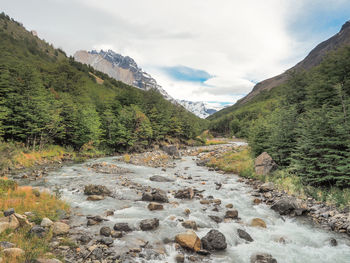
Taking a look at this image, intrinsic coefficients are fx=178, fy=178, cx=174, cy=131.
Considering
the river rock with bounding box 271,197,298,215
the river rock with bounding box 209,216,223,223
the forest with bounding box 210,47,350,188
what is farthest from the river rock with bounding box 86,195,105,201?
the forest with bounding box 210,47,350,188

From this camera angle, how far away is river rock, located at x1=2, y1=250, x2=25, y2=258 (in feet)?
17.8

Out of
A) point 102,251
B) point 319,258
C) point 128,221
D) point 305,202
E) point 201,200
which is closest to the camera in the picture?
point 102,251

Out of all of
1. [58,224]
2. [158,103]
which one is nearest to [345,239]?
[58,224]

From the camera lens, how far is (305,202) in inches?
498

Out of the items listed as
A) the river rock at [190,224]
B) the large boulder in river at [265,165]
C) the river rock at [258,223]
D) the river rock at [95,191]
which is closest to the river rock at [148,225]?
the river rock at [190,224]

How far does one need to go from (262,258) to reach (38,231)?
9414 millimetres

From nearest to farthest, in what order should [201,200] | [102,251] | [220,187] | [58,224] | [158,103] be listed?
[102,251], [58,224], [201,200], [220,187], [158,103]

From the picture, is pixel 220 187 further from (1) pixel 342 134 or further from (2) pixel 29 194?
(2) pixel 29 194

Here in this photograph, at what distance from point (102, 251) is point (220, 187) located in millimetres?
12749

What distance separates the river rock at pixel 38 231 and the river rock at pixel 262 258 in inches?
342

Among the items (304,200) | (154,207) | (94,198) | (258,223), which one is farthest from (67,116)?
(304,200)

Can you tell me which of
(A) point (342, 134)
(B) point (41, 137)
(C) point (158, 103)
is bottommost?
(B) point (41, 137)

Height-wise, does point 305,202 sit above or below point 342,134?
below

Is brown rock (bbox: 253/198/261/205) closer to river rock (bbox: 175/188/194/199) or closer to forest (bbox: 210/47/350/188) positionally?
forest (bbox: 210/47/350/188)
